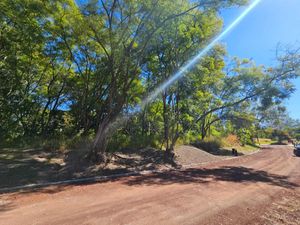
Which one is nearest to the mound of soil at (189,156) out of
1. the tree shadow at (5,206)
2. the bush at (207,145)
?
the bush at (207,145)

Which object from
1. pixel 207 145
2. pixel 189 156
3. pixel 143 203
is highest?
pixel 207 145

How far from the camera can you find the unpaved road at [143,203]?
5.60 meters

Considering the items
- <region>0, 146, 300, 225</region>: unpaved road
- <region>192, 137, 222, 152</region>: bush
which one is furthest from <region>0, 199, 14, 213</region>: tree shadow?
<region>192, 137, 222, 152</region>: bush

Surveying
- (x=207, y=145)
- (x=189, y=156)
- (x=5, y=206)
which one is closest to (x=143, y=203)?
(x=5, y=206)

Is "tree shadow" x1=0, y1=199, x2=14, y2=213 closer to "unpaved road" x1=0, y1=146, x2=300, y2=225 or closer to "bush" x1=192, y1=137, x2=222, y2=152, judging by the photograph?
"unpaved road" x1=0, y1=146, x2=300, y2=225

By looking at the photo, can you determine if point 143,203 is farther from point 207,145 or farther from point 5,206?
point 207,145

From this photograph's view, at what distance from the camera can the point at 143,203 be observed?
22.6 ft

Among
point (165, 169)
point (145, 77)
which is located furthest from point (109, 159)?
point (145, 77)

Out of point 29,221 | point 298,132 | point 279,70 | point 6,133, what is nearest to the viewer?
point 29,221

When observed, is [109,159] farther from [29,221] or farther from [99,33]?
[29,221]

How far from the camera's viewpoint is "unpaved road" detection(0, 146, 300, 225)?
560 centimetres

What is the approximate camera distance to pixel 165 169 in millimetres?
13977

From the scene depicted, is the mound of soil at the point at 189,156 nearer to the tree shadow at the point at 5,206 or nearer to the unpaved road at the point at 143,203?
the unpaved road at the point at 143,203

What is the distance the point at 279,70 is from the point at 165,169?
10.9 meters
